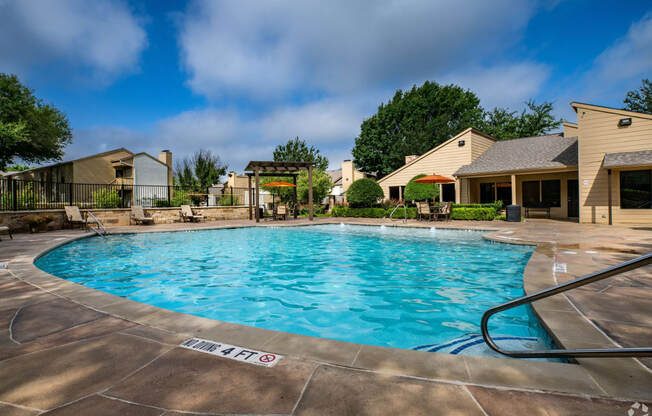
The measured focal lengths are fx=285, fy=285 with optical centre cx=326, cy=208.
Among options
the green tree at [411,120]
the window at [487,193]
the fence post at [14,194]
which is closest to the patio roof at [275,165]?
the fence post at [14,194]

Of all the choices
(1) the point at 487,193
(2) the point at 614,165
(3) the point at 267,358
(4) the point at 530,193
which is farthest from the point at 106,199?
(4) the point at 530,193

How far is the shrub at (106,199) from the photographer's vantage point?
48.1 feet

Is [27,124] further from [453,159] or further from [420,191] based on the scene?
[453,159]

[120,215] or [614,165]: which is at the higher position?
Result: [614,165]

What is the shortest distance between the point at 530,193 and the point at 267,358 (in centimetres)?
1991

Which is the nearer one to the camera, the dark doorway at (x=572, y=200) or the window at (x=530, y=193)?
the dark doorway at (x=572, y=200)

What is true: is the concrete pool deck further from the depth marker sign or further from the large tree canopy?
the large tree canopy

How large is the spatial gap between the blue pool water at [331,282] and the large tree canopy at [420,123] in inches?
1055

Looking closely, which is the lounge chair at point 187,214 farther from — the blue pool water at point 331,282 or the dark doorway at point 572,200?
the dark doorway at point 572,200

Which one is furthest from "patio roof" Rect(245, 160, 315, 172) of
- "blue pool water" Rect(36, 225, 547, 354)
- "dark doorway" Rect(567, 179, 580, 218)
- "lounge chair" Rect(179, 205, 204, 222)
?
"dark doorway" Rect(567, 179, 580, 218)

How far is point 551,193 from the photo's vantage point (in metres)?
16.4

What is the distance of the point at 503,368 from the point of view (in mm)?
1772

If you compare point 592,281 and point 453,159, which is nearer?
point 592,281

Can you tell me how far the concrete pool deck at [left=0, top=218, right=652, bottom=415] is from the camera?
4.68ft
